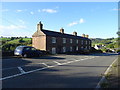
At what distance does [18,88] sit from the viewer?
18.6 feet

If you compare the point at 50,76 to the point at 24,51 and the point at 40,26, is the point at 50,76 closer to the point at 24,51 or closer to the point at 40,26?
the point at 24,51

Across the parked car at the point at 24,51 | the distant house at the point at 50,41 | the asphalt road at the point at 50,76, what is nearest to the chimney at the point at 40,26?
the distant house at the point at 50,41

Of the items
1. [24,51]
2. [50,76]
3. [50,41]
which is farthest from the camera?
[50,41]

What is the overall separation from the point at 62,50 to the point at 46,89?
37.4 m

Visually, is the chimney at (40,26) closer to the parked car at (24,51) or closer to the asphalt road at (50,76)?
the parked car at (24,51)

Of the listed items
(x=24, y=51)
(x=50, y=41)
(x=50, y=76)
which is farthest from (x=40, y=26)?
(x=50, y=76)

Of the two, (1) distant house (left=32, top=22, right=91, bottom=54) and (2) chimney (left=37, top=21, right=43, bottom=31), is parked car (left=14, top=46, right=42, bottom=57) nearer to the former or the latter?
(1) distant house (left=32, top=22, right=91, bottom=54)

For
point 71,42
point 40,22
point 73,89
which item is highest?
point 40,22

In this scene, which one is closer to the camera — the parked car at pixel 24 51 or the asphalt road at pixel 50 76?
the asphalt road at pixel 50 76

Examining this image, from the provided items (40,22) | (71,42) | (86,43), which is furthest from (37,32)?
(86,43)

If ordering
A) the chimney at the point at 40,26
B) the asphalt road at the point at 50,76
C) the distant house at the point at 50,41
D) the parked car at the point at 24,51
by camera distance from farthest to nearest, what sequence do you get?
1. the chimney at the point at 40,26
2. the distant house at the point at 50,41
3. the parked car at the point at 24,51
4. the asphalt road at the point at 50,76

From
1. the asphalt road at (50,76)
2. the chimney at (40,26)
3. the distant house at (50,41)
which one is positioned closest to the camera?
the asphalt road at (50,76)

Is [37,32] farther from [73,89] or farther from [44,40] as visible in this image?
[73,89]

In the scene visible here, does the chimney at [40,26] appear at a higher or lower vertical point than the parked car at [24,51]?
higher
